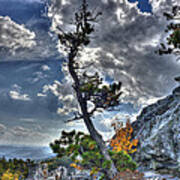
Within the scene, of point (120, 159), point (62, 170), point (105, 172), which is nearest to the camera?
point (105, 172)

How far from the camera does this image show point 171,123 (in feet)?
60.4

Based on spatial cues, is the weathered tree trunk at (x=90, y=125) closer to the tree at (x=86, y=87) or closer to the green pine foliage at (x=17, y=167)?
the tree at (x=86, y=87)

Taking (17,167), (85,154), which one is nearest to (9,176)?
(17,167)

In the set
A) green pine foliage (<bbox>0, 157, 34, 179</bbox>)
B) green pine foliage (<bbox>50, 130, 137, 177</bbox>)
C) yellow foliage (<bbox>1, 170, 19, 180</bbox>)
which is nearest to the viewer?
green pine foliage (<bbox>50, 130, 137, 177</bbox>)

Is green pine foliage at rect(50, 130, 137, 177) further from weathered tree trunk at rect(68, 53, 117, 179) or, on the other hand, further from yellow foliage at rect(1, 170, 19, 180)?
yellow foliage at rect(1, 170, 19, 180)

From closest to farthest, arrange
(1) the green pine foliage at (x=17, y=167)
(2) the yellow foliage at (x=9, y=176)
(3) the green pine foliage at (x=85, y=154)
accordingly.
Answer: (3) the green pine foliage at (x=85, y=154)
(2) the yellow foliage at (x=9, y=176)
(1) the green pine foliage at (x=17, y=167)

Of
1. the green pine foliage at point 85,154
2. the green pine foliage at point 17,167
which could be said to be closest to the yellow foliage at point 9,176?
the green pine foliage at point 17,167

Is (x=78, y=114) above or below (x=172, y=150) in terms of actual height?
above

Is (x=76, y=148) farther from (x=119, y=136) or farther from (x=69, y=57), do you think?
(x=119, y=136)

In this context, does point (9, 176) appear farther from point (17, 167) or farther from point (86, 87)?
point (86, 87)

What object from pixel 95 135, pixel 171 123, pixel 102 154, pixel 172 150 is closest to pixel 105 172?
pixel 102 154

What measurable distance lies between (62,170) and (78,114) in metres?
13.0

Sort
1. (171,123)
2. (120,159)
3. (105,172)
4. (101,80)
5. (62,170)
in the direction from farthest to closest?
(62,170) → (171,123) → (101,80) → (120,159) → (105,172)

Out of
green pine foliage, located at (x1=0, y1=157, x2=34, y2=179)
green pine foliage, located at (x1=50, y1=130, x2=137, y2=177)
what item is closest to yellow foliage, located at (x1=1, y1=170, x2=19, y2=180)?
green pine foliage, located at (x1=0, y1=157, x2=34, y2=179)
